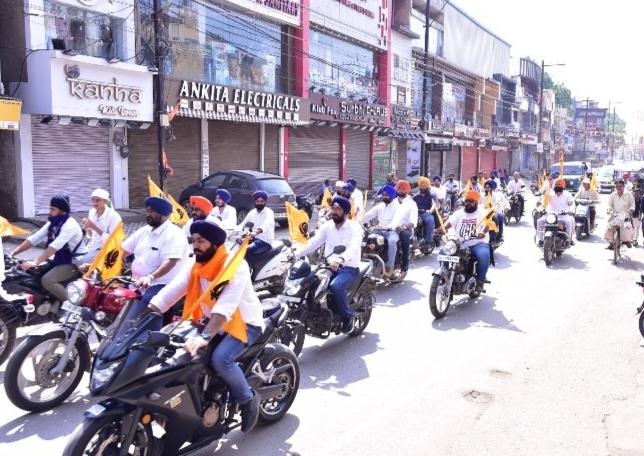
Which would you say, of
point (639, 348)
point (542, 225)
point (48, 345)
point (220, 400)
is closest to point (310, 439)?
point (220, 400)

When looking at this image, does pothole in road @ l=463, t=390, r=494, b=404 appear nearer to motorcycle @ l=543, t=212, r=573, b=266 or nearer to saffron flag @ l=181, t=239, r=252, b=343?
saffron flag @ l=181, t=239, r=252, b=343

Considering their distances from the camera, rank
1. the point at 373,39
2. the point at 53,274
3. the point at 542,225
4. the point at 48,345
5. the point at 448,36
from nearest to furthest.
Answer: the point at 48,345 → the point at 53,274 → the point at 542,225 → the point at 373,39 → the point at 448,36

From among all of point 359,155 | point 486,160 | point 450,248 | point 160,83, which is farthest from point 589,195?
point 486,160

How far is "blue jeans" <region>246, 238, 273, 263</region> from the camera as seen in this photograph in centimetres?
902

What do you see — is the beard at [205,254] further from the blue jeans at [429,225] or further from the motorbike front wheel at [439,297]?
the blue jeans at [429,225]

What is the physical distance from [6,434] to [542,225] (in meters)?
10.9

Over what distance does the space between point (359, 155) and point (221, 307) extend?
27.9m

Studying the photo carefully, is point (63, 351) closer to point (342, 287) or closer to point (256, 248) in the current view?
point (342, 287)

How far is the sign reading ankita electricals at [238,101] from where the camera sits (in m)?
19.4

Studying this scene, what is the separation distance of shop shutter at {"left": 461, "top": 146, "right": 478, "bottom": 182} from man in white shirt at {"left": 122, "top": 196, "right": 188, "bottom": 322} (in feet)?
136

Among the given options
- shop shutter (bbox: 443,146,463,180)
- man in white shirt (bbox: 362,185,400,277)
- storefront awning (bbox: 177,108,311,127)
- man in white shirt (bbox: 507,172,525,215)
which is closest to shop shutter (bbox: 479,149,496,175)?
shop shutter (bbox: 443,146,463,180)

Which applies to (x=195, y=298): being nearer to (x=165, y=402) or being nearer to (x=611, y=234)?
(x=165, y=402)

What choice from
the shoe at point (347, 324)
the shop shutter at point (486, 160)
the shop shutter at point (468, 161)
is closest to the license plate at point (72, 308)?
the shoe at point (347, 324)

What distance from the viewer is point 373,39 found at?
102ft
